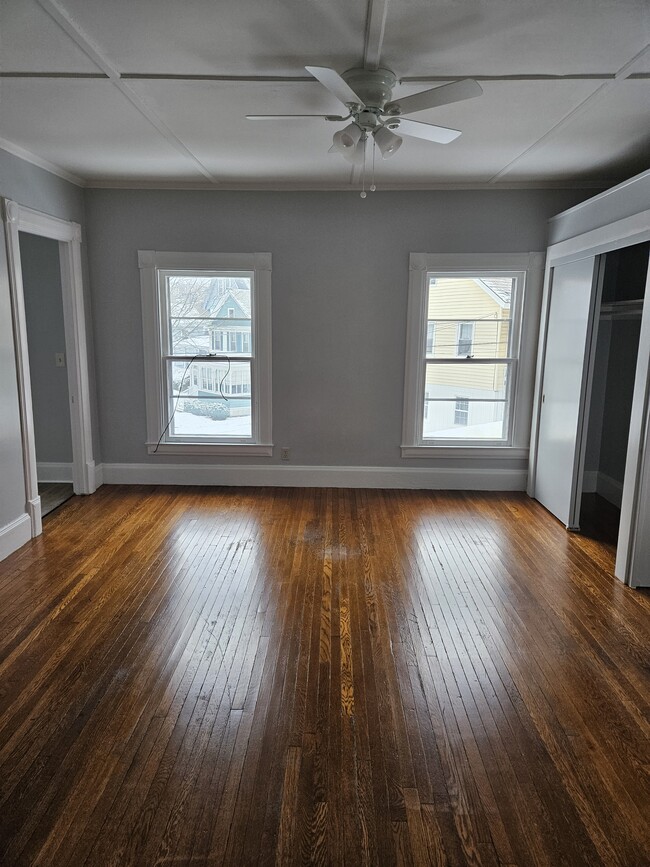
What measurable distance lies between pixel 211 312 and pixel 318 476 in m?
1.90

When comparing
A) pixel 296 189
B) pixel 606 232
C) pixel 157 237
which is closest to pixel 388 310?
pixel 296 189

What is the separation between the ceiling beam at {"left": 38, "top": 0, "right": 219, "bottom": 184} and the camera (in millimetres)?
2074

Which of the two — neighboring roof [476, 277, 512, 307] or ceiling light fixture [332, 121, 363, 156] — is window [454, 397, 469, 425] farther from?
ceiling light fixture [332, 121, 363, 156]

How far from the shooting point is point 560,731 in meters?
2.23

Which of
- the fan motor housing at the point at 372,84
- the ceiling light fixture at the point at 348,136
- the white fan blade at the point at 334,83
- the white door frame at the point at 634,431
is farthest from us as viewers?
the white door frame at the point at 634,431

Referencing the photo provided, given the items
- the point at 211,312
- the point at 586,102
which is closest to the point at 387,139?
the point at 586,102

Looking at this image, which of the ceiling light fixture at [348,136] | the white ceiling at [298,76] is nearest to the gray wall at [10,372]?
the white ceiling at [298,76]

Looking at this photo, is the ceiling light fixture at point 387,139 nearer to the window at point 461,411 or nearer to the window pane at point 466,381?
the window pane at point 466,381

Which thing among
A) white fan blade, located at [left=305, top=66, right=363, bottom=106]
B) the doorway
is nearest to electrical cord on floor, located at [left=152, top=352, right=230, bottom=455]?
the doorway

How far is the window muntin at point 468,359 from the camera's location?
5.11m

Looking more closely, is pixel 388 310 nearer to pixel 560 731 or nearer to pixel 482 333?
pixel 482 333

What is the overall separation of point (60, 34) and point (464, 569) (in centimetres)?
359

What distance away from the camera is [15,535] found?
3.93m

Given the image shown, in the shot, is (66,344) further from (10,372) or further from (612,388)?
(612,388)
